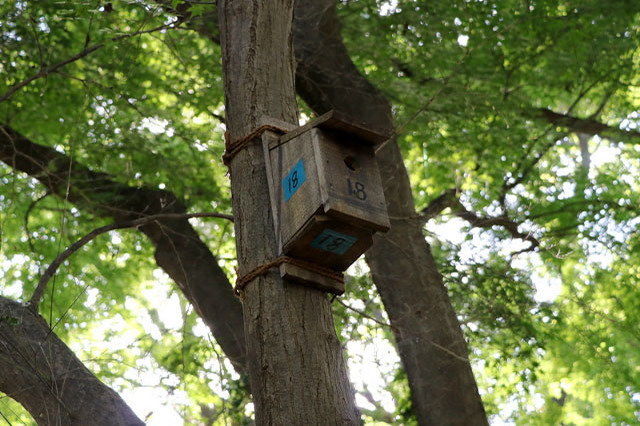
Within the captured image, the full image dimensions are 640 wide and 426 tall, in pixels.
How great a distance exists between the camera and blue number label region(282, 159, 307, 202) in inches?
95.3

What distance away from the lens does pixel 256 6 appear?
126 inches

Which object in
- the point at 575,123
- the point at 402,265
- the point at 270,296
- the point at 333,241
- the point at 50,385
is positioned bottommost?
the point at 270,296

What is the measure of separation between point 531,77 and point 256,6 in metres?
5.39

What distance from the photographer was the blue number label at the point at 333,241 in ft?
7.70

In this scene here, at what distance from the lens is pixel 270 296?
2365 mm

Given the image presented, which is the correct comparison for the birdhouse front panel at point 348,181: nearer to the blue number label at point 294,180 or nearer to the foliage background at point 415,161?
the blue number label at point 294,180

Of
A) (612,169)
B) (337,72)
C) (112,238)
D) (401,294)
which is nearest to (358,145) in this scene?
(401,294)

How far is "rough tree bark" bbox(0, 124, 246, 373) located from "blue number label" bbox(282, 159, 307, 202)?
3174 millimetres

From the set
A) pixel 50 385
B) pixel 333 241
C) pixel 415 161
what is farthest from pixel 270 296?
pixel 415 161

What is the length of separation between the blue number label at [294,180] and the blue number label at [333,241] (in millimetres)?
203

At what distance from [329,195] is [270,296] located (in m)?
0.41

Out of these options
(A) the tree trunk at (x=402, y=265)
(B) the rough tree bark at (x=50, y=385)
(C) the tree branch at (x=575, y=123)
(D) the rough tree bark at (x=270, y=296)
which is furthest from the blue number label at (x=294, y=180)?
(C) the tree branch at (x=575, y=123)

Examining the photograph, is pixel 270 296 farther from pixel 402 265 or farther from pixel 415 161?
pixel 415 161

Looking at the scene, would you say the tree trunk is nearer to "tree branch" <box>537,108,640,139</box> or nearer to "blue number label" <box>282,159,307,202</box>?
"blue number label" <box>282,159,307,202</box>
